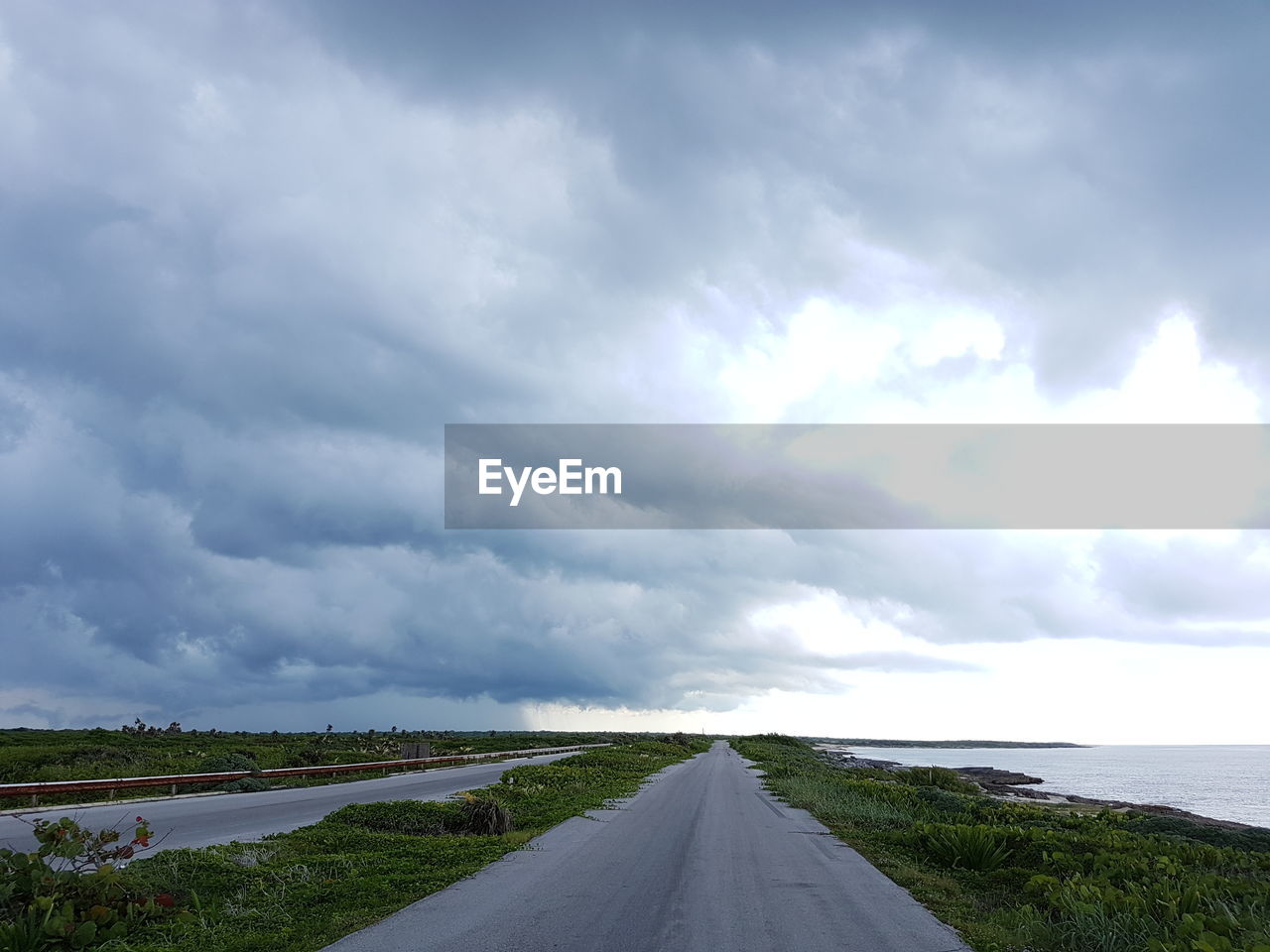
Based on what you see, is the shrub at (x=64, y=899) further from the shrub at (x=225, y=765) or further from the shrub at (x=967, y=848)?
the shrub at (x=225, y=765)

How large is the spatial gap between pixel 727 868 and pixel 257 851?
8852 mm

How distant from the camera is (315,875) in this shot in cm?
1362

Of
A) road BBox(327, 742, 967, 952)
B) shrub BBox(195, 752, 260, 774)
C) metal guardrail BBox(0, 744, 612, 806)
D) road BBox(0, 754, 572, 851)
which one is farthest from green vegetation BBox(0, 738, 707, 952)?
shrub BBox(195, 752, 260, 774)

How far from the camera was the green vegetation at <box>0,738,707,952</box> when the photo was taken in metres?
9.96

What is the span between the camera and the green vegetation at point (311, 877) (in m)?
9.96

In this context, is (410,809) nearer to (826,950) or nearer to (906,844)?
(906,844)

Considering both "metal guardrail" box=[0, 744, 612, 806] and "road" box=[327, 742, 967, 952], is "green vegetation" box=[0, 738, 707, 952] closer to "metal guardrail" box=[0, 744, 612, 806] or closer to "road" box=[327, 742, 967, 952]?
"road" box=[327, 742, 967, 952]

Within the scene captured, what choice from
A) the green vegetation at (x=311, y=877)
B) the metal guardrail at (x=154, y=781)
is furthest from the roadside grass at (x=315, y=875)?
the metal guardrail at (x=154, y=781)

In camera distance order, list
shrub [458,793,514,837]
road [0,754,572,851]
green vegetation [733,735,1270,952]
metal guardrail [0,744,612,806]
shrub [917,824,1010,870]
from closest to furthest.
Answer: green vegetation [733,735,1270,952], shrub [917,824,1010,870], road [0,754,572,851], shrub [458,793,514,837], metal guardrail [0,744,612,806]

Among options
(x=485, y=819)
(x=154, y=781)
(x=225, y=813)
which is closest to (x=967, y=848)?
(x=485, y=819)

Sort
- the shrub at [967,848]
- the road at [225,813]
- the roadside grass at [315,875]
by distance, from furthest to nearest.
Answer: the road at [225,813] → the shrub at [967,848] → the roadside grass at [315,875]

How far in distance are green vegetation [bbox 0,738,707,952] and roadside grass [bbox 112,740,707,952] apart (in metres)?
0.02

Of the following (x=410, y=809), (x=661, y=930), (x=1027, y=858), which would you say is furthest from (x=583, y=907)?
(x=410, y=809)

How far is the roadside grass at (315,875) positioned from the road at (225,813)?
1.72 meters
